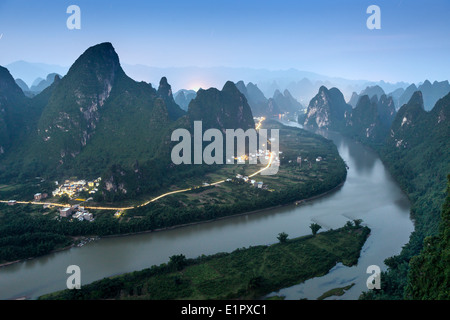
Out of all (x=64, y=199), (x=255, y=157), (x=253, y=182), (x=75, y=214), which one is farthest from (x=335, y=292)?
(x=255, y=157)

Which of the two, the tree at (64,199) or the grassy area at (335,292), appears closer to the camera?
the grassy area at (335,292)

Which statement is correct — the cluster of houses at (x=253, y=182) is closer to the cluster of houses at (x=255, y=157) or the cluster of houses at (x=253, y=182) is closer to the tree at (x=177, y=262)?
the cluster of houses at (x=255, y=157)

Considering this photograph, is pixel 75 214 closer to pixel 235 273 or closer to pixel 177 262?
pixel 177 262

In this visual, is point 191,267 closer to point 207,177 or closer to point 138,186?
point 138,186

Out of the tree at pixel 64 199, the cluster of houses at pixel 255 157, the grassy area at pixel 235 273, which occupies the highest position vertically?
the cluster of houses at pixel 255 157

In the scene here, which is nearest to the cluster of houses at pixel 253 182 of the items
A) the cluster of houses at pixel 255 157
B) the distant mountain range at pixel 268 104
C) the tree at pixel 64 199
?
the cluster of houses at pixel 255 157
